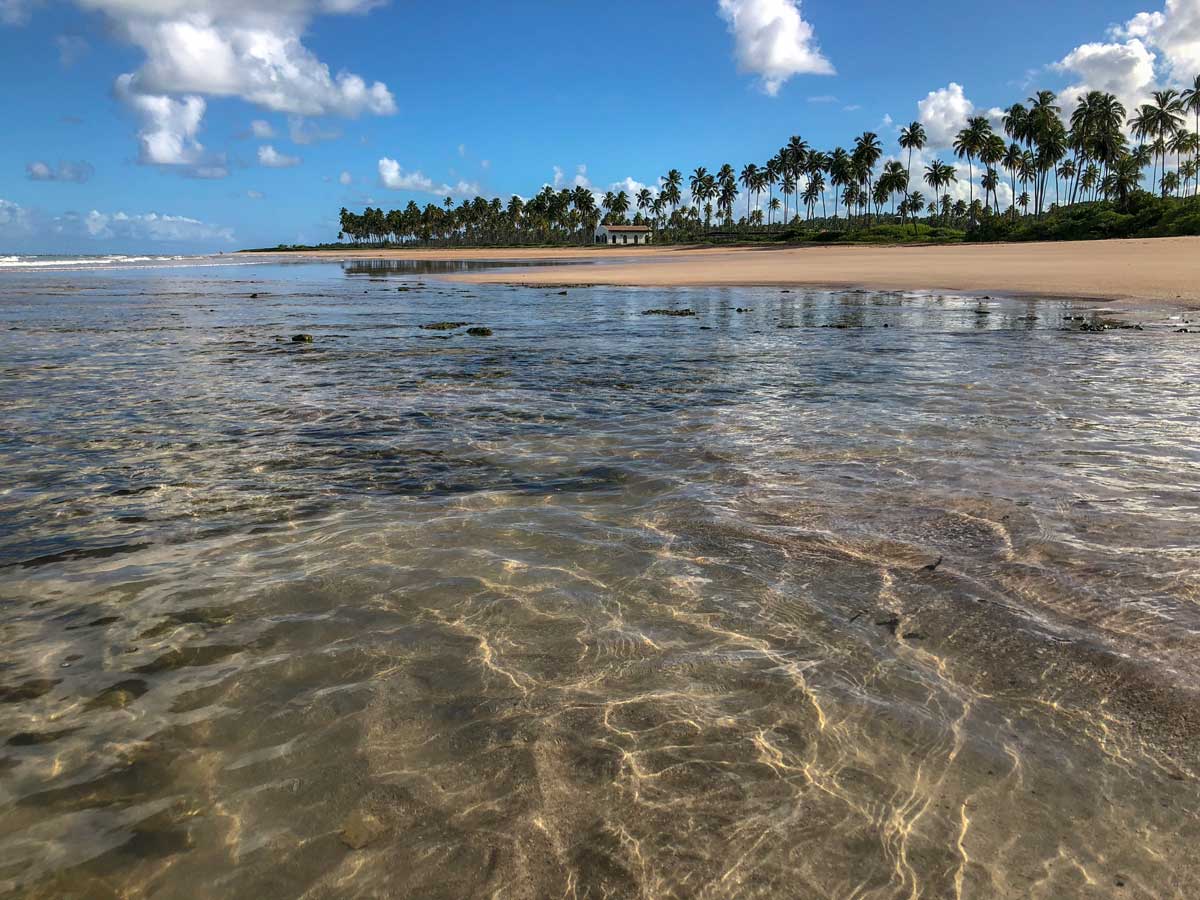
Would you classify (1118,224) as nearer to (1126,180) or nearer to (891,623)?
(1126,180)

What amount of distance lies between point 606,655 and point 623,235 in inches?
6422

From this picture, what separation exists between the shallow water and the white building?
511 ft

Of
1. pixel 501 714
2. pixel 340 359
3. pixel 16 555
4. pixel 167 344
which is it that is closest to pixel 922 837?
pixel 501 714

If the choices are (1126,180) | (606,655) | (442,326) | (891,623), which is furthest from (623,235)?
(606,655)

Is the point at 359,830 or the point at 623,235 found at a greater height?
the point at 623,235

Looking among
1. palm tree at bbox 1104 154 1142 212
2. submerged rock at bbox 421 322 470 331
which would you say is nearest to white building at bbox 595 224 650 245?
palm tree at bbox 1104 154 1142 212

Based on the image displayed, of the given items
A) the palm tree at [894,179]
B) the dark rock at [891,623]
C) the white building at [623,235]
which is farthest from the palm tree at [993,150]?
the dark rock at [891,623]

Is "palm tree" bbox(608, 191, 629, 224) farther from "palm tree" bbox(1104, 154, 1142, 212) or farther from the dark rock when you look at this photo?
the dark rock

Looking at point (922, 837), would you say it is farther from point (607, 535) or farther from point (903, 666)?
point (607, 535)

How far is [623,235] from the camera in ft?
525

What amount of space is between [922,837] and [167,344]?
748 inches

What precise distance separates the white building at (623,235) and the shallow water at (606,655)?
156m

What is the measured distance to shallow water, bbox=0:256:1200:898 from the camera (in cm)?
270

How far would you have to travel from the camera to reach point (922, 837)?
2719mm
